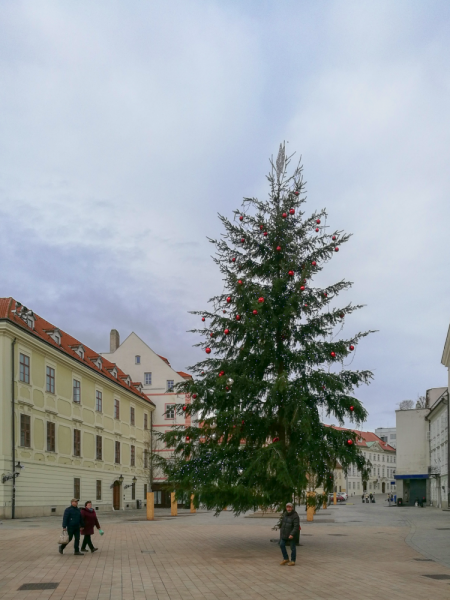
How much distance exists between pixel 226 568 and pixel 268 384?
17.4ft

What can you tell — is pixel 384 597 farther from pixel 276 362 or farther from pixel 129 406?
pixel 129 406

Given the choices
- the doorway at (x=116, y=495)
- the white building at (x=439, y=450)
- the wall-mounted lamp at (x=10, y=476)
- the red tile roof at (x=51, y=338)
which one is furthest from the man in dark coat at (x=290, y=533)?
the white building at (x=439, y=450)

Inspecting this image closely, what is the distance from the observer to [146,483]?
2427 inches

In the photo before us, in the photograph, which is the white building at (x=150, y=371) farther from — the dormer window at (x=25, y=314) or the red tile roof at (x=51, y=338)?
the dormer window at (x=25, y=314)

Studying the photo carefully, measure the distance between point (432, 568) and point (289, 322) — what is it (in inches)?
298

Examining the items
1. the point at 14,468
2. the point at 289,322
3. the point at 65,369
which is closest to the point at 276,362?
the point at 289,322

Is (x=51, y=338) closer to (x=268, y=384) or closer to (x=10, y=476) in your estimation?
(x=10, y=476)

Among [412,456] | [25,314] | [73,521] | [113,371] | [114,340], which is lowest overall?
[412,456]

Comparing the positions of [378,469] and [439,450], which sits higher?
[439,450]

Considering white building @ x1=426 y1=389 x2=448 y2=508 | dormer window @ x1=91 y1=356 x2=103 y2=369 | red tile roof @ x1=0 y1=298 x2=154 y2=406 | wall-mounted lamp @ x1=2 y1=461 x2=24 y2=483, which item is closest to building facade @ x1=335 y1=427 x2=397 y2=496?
white building @ x1=426 y1=389 x2=448 y2=508

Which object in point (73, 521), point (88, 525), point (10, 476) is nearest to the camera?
point (73, 521)

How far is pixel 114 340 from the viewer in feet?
236

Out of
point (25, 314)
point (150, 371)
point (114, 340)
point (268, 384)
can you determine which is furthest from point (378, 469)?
point (268, 384)

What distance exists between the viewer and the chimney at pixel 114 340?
235ft
